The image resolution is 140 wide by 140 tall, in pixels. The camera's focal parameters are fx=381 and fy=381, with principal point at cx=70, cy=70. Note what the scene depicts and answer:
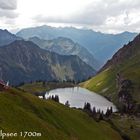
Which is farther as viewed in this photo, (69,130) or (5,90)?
(69,130)

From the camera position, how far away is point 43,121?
11756 centimetres

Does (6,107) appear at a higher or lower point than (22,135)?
higher

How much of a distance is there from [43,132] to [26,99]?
2746 cm

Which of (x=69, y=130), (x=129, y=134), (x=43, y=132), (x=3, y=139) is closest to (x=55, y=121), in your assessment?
(x=69, y=130)

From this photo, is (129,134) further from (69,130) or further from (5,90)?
(5,90)

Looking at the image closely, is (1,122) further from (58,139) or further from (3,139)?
(58,139)

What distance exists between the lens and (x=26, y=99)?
129875 millimetres

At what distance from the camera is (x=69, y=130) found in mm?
132875

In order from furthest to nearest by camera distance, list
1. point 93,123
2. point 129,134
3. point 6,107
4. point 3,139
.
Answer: point 129,134 → point 93,123 → point 6,107 → point 3,139

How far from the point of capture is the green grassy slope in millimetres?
98562

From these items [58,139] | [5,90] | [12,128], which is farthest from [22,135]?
[5,90]

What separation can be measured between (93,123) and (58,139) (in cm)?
6603

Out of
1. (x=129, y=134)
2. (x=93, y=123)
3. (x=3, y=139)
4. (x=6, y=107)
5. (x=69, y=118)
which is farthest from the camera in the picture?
(x=129, y=134)

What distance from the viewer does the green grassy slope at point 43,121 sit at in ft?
323
